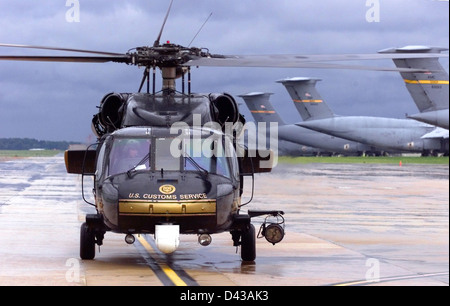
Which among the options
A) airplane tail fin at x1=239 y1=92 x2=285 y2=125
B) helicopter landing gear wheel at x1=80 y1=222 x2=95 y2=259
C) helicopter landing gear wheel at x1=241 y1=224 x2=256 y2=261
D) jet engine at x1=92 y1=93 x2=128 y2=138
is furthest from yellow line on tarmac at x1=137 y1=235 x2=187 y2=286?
airplane tail fin at x1=239 y1=92 x2=285 y2=125

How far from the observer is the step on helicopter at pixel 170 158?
1180 cm

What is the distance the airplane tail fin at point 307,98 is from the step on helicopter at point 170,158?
76977 mm

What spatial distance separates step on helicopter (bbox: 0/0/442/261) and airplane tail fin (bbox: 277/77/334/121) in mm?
76977

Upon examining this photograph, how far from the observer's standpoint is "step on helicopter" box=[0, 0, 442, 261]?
1180cm

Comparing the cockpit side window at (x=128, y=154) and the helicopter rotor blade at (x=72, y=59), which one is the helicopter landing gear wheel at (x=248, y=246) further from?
the helicopter rotor blade at (x=72, y=59)

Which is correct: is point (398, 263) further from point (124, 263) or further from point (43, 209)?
point (43, 209)

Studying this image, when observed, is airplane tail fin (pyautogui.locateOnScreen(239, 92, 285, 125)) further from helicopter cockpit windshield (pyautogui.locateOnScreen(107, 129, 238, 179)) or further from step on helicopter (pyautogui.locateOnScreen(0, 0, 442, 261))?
helicopter cockpit windshield (pyautogui.locateOnScreen(107, 129, 238, 179))

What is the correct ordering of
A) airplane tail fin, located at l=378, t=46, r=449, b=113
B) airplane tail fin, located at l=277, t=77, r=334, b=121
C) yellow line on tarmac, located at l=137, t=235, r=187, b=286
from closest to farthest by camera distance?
1. yellow line on tarmac, located at l=137, t=235, r=187, b=286
2. airplane tail fin, located at l=378, t=46, r=449, b=113
3. airplane tail fin, located at l=277, t=77, r=334, b=121

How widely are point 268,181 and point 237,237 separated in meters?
25.9

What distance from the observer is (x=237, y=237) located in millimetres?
14172

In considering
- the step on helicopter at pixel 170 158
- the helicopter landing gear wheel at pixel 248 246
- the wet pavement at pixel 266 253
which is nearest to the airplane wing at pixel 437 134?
the wet pavement at pixel 266 253

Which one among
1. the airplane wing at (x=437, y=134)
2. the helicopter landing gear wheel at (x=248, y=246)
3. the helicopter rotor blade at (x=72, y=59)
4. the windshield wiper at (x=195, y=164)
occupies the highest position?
the helicopter rotor blade at (x=72, y=59)
